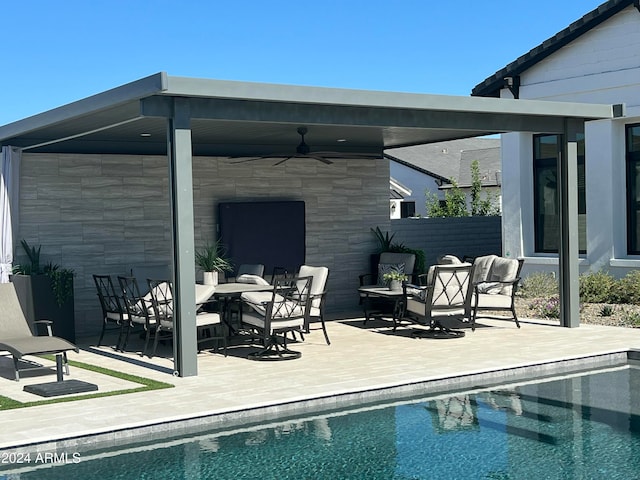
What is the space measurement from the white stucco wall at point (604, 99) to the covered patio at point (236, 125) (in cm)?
353

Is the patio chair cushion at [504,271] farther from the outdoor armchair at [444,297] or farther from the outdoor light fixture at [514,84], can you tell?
the outdoor light fixture at [514,84]

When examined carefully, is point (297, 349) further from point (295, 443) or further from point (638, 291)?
point (638, 291)

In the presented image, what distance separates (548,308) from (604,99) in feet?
15.0

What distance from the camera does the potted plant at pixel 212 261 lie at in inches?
464

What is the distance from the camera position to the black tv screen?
47.3 feet

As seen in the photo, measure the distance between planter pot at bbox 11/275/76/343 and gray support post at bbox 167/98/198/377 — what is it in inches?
124

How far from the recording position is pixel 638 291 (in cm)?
1459

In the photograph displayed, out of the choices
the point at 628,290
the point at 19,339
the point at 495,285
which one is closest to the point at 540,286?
the point at 628,290

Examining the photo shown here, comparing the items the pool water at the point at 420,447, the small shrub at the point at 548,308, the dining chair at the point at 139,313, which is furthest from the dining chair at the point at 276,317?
the small shrub at the point at 548,308

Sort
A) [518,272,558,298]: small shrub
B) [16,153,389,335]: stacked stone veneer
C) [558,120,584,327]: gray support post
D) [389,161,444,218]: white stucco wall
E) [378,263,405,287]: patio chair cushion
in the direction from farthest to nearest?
[389,161,444,218]: white stucco wall
[518,272,558,298]: small shrub
[378,263,405,287]: patio chair cushion
[16,153,389,335]: stacked stone veneer
[558,120,584,327]: gray support post

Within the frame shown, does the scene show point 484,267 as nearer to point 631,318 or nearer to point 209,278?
point 631,318

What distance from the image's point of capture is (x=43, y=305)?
38.6 ft

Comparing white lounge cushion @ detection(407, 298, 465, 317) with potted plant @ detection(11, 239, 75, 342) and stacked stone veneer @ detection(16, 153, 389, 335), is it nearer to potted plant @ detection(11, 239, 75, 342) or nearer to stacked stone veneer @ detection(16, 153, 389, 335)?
stacked stone veneer @ detection(16, 153, 389, 335)

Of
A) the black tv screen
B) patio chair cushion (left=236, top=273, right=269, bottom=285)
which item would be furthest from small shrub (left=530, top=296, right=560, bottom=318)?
patio chair cushion (left=236, top=273, right=269, bottom=285)
